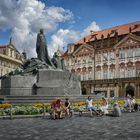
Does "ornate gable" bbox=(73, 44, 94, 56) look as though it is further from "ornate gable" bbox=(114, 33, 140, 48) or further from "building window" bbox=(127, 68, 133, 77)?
"building window" bbox=(127, 68, 133, 77)

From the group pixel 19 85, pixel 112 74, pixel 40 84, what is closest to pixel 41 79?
pixel 40 84

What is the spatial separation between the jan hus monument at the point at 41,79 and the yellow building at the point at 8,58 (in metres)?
48.3

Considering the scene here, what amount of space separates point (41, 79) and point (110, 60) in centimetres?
4329

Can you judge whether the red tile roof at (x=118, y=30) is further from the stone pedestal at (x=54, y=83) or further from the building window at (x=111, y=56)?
the stone pedestal at (x=54, y=83)

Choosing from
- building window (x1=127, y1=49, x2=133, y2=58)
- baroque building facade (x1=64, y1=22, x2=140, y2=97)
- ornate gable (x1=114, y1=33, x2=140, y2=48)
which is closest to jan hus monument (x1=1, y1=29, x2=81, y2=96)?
baroque building facade (x1=64, y1=22, x2=140, y2=97)

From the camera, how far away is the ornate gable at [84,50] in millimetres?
68438

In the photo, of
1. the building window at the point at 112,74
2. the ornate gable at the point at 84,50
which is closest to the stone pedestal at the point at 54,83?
the building window at the point at 112,74

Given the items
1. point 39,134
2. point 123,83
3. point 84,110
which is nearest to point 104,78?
point 123,83

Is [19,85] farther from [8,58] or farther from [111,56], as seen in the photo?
[8,58]

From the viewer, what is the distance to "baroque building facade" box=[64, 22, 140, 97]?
60.5 metres

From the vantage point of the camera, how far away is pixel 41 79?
2266 cm

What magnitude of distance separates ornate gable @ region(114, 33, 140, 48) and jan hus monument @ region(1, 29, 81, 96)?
1467 inches

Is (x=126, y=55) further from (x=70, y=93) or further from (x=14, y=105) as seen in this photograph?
(x=14, y=105)

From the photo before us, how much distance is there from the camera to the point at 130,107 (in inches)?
949
